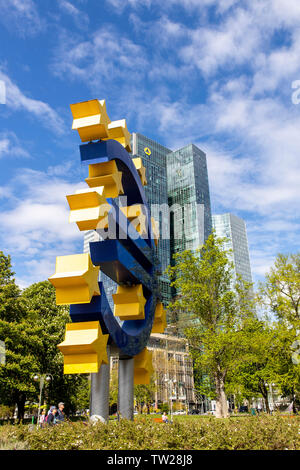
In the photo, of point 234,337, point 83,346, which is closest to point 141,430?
point 83,346

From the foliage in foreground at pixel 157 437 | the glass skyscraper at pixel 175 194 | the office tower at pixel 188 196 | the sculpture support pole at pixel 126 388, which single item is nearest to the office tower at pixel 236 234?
the office tower at pixel 188 196

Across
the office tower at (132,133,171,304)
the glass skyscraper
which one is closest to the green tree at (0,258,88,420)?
the office tower at (132,133,171,304)

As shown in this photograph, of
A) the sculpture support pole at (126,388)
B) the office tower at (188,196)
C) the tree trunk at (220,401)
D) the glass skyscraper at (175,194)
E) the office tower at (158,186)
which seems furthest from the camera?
the office tower at (188,196)

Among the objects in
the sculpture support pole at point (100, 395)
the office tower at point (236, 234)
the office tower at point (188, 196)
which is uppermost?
the office tower at point (236, 234)

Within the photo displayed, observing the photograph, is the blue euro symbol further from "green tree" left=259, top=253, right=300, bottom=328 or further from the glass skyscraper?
the glass skyscraper

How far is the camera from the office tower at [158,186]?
265ft

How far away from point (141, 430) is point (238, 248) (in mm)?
151495

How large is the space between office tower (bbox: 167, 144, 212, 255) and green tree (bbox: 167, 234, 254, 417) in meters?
58.9

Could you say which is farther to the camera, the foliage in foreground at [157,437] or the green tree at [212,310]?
the green tree at [212,310]

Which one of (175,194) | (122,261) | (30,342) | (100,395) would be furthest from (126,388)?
(175,194)

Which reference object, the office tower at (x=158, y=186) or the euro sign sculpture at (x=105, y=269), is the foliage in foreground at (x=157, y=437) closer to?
the euro sign sculpture at (x=105, y=269)

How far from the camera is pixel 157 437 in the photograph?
6.61 m

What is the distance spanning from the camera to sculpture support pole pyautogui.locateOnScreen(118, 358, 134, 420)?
11383mm

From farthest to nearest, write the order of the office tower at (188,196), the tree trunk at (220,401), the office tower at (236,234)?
the office tower at (236,234), the office tower at (188,196), the tree trunk at (220,401)
